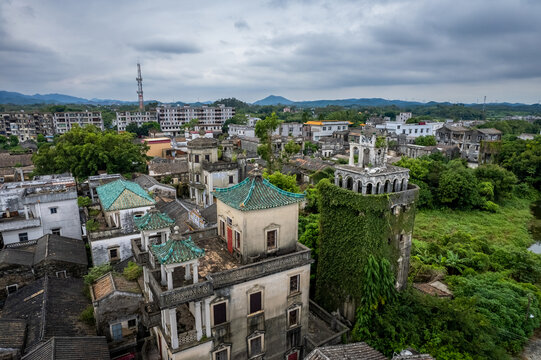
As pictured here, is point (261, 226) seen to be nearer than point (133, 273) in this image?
Yes

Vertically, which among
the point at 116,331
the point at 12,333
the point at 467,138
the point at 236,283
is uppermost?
Result: the point at 467,138

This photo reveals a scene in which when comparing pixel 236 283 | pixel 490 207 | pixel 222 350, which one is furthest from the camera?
pixel 490 207

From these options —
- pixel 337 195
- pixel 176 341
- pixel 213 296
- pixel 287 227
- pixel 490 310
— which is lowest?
pixel 490 310

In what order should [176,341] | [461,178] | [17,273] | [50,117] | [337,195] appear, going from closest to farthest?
[176,341]
[337,195]
[17,273]
[461,178]
[50,117]

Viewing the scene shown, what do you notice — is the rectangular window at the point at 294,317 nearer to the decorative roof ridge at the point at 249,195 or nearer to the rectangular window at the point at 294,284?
the rectangular window at the point at 294,284

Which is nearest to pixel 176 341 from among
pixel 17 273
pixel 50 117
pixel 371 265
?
pixel 371 265

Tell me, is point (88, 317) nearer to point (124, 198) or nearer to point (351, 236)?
point (124, 198)

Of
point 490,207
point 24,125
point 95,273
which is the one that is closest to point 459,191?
point 490,207

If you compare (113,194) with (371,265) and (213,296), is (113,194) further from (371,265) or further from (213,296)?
(371,265)
